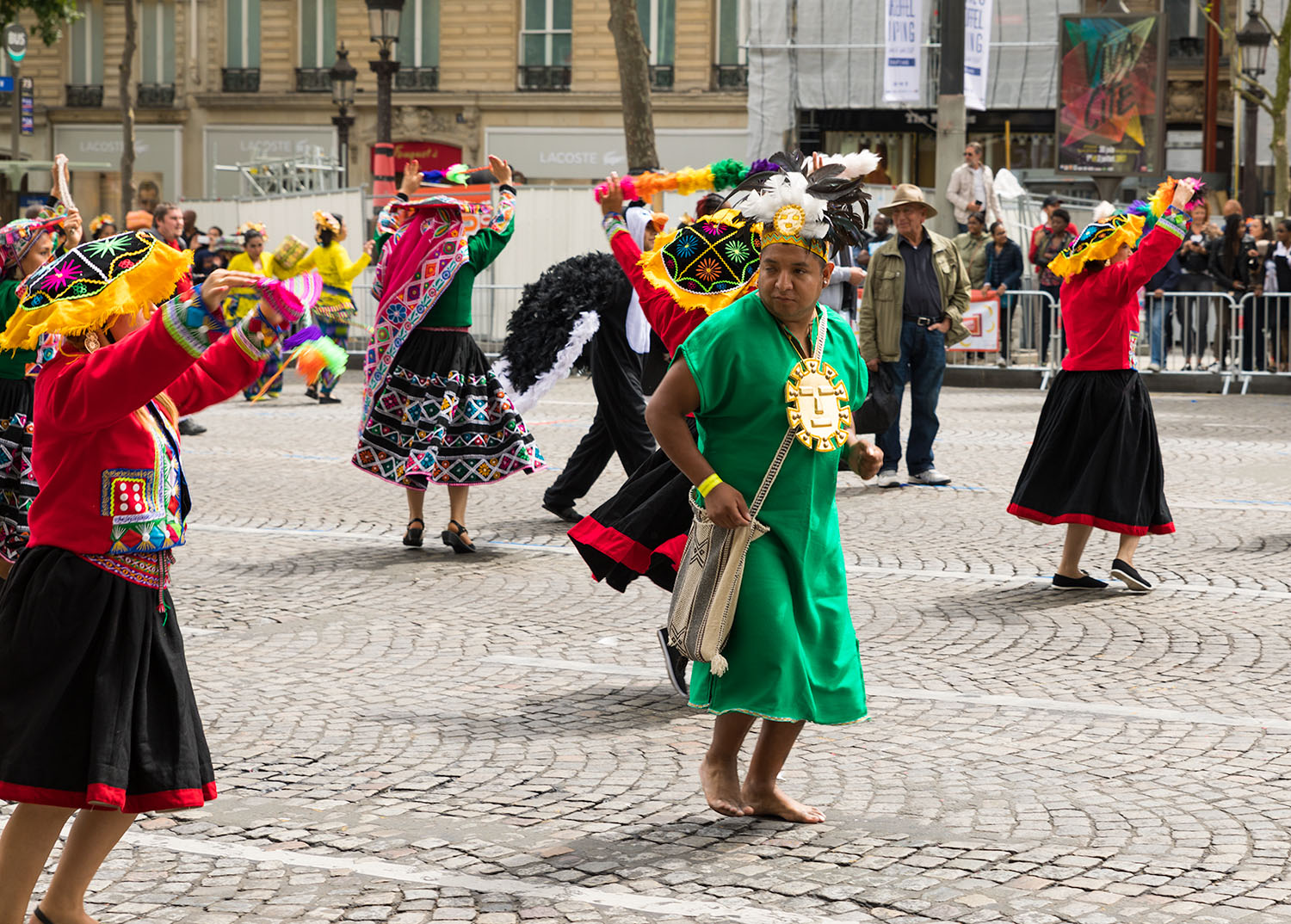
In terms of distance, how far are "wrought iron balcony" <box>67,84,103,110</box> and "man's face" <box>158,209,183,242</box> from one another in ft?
106

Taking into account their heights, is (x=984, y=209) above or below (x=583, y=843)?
above

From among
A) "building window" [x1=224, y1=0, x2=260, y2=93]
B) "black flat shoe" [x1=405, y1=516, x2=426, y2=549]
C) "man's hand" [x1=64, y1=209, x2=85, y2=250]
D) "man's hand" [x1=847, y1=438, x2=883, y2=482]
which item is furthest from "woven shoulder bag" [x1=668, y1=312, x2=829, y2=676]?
"building window" [x1=224, y1=0, x2=260, y2=93]

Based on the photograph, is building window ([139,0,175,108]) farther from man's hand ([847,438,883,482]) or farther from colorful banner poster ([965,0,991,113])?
man's hand ([847,438,883,482])

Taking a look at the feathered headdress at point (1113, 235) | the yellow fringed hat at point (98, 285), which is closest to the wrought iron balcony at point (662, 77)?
the feathered headdress at point (1113, 235)

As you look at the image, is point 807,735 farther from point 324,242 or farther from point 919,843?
point 324,242

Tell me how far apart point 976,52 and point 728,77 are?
17.8 metres

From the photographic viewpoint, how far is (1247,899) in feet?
13.5

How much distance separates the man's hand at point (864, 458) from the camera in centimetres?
473

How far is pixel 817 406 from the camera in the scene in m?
4.59

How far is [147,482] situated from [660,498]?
2446mm

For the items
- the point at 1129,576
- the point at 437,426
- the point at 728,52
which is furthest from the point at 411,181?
the point at 728,52

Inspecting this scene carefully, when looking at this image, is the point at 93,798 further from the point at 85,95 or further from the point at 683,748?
the point at 85,95

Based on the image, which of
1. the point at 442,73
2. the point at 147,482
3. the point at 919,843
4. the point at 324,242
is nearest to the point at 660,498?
the point at 919,843

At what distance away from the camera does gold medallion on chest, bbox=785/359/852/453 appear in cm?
455
